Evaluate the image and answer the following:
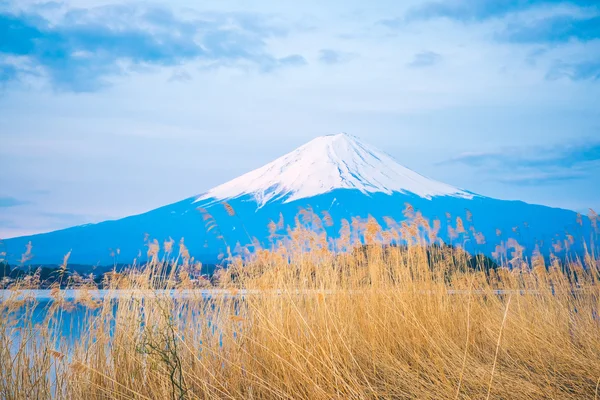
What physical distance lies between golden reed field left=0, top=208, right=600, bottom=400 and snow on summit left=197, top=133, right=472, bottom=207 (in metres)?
60.0

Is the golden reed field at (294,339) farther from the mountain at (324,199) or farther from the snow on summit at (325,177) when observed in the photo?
the snow on summit at (325,177)

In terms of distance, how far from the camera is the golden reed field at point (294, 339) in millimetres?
2938

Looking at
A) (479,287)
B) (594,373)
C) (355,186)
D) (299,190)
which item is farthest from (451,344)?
(299,190)

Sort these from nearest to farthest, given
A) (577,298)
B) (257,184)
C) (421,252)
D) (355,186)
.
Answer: (421,252), (577,298), (355,186), (257,184)

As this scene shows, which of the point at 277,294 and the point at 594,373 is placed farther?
the point at 277,294

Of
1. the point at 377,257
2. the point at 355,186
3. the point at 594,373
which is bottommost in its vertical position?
the point at 594,373

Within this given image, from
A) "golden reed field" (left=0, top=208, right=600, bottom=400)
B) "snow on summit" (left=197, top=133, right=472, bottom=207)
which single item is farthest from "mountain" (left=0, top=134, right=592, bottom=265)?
"golden reed field" (left=0, top=208, right=600, bottom=400)

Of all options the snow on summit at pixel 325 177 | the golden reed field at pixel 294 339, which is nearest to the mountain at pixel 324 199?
the snow on summit at pixel 325 177

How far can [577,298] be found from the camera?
5812mm

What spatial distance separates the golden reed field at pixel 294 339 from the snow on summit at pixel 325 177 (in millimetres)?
59988

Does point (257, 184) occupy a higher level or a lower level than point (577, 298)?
higher

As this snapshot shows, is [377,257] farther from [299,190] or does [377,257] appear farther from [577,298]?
[299,190]

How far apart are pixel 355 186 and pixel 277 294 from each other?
60.2m

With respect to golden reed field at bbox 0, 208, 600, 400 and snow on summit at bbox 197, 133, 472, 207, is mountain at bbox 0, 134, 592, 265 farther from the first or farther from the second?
golden reed field at bbox 0, 208, 600, 400
